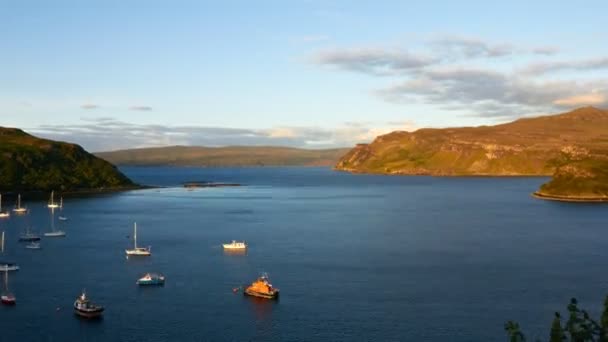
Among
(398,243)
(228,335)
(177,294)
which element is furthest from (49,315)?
(398,243)

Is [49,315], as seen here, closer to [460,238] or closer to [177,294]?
[177,294]

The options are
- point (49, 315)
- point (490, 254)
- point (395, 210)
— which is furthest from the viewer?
point (395, 210)

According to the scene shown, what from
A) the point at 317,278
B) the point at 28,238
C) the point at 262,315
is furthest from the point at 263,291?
the point at 28,238

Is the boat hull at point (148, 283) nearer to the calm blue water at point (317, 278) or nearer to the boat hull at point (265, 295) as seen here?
the calm blue water at point (317, 278)

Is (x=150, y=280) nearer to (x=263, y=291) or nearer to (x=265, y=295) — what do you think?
(x=263, y=291)

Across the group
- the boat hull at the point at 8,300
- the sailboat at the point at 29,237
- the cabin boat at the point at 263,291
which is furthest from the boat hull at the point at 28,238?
the cabin boat at the point at 263,291

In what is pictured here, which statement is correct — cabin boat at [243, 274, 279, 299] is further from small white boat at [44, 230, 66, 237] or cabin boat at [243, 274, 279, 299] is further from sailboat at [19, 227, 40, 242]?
small white boat at [44, 230, 66, 237]
